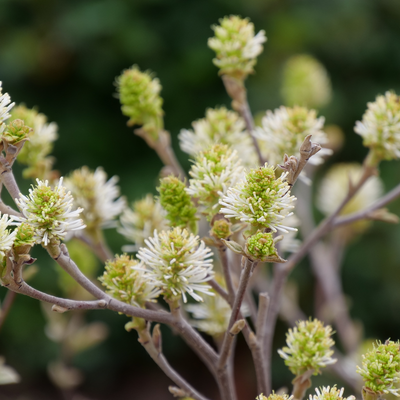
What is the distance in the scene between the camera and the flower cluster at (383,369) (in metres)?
0.37

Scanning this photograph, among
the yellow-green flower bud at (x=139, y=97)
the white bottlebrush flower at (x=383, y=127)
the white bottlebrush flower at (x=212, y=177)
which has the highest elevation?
the yellow-green flower bud at (x=139, y=97)

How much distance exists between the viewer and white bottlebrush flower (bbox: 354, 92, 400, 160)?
521 mm

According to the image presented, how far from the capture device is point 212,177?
409mm

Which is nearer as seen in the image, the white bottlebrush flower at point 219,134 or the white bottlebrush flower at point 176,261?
the white bottlebrush flower at point 176,261

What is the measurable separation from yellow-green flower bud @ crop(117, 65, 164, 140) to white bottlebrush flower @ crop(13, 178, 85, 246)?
0.23 meters

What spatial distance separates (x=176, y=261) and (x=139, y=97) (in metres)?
0.25

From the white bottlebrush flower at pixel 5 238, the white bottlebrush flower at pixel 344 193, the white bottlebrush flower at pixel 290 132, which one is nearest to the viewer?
the white bottlebrush flower at pixel 5 238

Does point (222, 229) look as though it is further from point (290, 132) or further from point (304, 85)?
point (304, 85)

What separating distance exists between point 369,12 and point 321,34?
0.19 meters

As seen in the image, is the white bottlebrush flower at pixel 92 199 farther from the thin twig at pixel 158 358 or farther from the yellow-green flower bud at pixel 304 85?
the yellow-green flower bud at pixel 304 85

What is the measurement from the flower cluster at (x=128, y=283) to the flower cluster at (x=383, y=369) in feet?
0.60

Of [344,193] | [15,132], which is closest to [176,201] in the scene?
[15,132]

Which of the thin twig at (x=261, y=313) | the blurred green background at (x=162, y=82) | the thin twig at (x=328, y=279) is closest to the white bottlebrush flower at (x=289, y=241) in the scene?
the thin twig at (x=261, y=313)

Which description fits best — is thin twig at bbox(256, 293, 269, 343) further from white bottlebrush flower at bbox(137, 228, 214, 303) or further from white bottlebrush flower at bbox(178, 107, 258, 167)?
white bottlebrush flower at bbox(178, 107, 258, 167)
